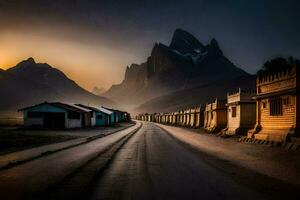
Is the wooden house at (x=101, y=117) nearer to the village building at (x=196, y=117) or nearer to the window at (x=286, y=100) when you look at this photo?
the village building at (x=196, y=117)

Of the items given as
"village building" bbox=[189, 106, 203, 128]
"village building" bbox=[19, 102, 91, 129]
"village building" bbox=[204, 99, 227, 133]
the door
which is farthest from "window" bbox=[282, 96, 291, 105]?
"village building" bbox=[189, 106, 203, 128]

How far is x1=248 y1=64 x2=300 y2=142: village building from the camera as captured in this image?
2592cm

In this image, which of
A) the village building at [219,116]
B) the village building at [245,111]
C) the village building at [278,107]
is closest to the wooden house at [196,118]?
the village building at [219,116]

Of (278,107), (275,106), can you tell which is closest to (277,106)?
(278,107)

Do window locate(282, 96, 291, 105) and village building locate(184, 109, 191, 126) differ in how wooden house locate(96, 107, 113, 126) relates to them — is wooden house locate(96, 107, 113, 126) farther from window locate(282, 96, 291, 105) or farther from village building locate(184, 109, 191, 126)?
window locate(282, 96, 291, 105)

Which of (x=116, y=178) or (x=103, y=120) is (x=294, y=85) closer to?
(x=116, y=178)

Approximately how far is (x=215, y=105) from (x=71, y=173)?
4234cm

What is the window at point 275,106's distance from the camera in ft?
93.5

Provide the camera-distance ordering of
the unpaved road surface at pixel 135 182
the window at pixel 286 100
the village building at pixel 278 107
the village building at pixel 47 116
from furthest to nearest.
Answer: the village building at pixel 47 116, the window at pixel 286 100, the village building at pixel 278 107, the unpaved road surface at pixel 135 182

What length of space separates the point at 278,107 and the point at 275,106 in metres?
0.60

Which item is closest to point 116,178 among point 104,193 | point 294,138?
point 104,193

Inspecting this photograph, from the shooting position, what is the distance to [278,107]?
2873 centimetres

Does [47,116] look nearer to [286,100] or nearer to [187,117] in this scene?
[286,100]

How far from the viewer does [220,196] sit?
9.18 meters
